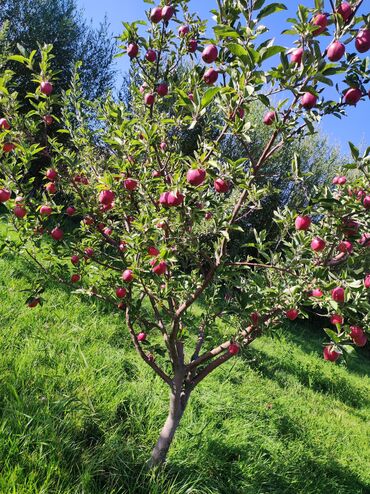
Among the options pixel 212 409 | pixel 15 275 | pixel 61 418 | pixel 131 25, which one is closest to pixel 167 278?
pixel 61 418

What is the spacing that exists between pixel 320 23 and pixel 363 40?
0.55 ft

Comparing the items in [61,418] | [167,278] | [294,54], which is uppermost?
[294,54]

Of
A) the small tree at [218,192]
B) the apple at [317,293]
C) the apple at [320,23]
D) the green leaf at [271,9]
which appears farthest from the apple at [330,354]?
the green leaf at [271,9]

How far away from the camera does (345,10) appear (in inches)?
54.5

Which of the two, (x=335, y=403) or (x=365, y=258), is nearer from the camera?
(x=365, y=258)

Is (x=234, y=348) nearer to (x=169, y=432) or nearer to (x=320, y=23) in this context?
(x=169, y=432)

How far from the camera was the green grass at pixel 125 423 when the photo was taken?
2.13 m

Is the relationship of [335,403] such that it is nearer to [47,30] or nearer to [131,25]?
[131,25]

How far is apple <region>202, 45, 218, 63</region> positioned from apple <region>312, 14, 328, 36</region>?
1.27 ft

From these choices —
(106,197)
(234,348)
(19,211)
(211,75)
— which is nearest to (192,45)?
(211,75)

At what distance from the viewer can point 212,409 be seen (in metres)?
3.33

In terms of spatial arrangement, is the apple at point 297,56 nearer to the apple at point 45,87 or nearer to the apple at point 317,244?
the apple at point 317,244

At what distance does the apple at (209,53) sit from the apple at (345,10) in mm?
475

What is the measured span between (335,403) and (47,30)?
1235 centimetres
